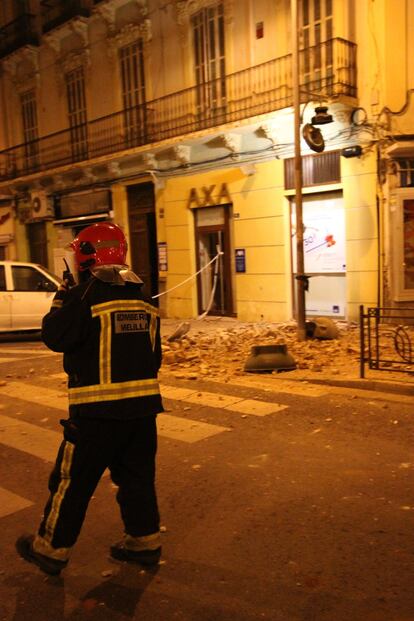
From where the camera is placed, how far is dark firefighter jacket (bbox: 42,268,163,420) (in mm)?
2912

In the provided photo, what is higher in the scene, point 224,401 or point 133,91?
point 133,91

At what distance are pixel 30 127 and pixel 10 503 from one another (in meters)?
19.7

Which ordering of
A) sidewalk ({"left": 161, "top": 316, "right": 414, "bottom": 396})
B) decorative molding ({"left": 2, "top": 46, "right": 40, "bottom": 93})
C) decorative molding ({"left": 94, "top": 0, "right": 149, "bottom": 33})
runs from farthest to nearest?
1. decorative molding ({"left": 2, "top": 46, "right": 40, "bottom": 93})
2. decorative molding ({"left": 94, "top": 0, "right": 149, "bottom": 33})
3. sidewalk ({"left": 161, "top": 316, "right": 414, "bottom": 396})

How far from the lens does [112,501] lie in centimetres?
419

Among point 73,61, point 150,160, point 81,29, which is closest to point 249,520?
point 150,160

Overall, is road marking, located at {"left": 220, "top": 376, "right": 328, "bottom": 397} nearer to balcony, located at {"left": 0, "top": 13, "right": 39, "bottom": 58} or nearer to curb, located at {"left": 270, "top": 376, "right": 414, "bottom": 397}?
curb, located at {"left": 270, "top": 376, "right": 414, "bottom": 397}

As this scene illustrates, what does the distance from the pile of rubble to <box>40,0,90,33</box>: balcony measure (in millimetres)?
11119

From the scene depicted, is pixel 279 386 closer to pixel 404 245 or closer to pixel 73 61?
pixel 404 245

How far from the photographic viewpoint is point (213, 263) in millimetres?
16031

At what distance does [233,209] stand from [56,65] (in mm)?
9262

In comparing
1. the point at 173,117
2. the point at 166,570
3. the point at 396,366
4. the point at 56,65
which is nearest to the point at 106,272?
the point at 166,570

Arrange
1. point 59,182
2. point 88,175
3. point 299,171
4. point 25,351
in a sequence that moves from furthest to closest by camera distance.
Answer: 1. point 59,182
2. point 88,175
3. point 25,351
4. point 299,171

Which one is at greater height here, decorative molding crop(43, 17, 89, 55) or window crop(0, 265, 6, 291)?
decorative molding crop(43, 17, 89, 55)

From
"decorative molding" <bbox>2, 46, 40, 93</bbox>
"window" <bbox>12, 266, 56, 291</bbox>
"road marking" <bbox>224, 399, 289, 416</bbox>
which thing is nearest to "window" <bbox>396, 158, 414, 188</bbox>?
"road marking" <bbox>224, 399, 289, 416</bbox>
